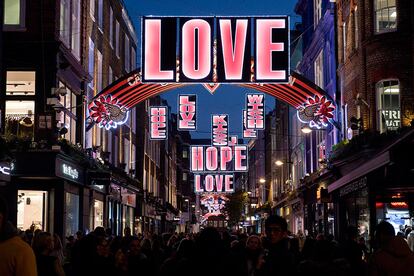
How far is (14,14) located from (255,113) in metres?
19.8

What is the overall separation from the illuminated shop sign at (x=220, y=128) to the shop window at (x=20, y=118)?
26921 millimetres

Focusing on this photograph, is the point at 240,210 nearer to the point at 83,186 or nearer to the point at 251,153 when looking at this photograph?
the point at 251,153

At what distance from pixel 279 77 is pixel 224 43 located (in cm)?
236

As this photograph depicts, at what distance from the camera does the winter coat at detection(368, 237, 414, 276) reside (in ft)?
26.5

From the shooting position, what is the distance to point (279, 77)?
2880cm

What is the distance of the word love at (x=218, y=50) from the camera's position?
95.0ft

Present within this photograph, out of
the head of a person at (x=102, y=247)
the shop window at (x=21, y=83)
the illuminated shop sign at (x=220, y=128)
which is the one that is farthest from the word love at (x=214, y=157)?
the head of a person at (x=102, y=247)

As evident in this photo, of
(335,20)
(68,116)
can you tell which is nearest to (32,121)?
(68,116)

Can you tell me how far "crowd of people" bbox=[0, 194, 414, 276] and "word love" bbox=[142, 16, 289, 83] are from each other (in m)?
15.9

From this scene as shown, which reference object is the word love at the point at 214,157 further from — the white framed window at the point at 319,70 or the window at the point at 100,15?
the window at the point at 100,15

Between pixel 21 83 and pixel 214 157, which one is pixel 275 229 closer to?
pixel 21 83

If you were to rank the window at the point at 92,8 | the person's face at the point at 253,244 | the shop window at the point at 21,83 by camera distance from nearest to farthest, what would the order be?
the person's face at the point at 253,244 → the shop window at the point at 21,83 → the window at the point at 92,8

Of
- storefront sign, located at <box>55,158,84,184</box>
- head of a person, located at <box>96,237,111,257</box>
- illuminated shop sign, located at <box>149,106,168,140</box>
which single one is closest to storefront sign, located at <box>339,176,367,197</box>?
storefront sign, located at <box>55,158,84,184</box>

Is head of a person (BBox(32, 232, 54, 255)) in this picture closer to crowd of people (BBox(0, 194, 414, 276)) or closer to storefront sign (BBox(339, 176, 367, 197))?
crowd of people (BBox(0, 194, 414, 276))
